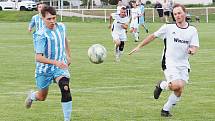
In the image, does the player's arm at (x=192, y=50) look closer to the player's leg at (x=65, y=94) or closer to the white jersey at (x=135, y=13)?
the player's leg at (x=65, y=94)

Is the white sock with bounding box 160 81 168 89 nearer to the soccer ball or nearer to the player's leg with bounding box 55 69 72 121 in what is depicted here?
the soccer ball

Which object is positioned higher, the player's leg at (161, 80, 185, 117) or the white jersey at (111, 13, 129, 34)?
the white jersey at (111, 13, 129, 34)

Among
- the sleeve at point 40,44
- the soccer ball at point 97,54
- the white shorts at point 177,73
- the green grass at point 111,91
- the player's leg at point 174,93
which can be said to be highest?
the sleeve at point 40,44

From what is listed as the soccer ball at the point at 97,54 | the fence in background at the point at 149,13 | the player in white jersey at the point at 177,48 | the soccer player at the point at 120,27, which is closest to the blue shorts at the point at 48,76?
the player in white jersey at the point at 177,48

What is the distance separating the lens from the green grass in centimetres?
1127

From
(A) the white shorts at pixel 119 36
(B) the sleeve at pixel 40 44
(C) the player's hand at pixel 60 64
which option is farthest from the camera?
(A) the white shorts at pixel 119 36

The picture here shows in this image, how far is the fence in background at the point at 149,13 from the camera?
2158 inches

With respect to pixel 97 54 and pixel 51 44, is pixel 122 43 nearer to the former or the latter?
pixel 97 54

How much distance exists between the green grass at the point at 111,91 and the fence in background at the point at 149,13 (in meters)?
30.6

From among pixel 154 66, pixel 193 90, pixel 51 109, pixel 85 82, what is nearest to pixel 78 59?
pixel 154 66

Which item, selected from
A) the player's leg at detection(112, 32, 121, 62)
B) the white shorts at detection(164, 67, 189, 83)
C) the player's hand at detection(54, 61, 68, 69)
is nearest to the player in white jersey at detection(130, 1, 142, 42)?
the player's leg at detection(112, 32, 121, 62)

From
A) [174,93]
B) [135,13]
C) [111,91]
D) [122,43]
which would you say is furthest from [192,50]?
[135,13]

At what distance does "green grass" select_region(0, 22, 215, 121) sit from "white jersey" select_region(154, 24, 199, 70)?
931 millimetres

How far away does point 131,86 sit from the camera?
15180 millimetres
